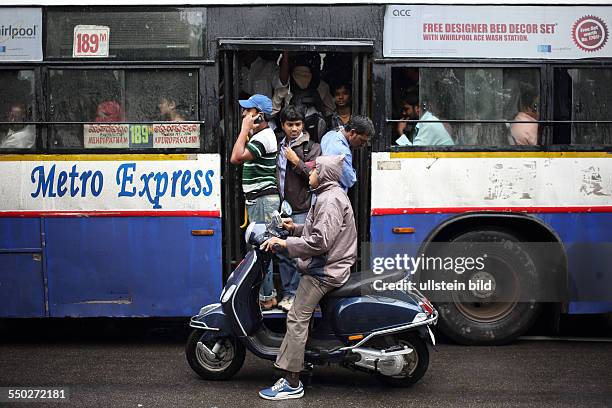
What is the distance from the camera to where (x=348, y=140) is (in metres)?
5.83

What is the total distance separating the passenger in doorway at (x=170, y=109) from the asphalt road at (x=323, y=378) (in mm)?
1975

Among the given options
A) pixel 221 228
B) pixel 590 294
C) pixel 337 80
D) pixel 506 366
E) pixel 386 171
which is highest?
pixel 337 80

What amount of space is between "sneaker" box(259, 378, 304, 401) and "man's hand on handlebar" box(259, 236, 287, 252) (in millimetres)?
937

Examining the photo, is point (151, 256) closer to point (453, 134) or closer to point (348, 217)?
point (348, 217)

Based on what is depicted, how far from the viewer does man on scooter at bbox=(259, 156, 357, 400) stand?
530 centimetres

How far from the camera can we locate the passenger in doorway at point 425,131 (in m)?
6.70

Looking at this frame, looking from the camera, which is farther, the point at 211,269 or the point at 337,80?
the point at 337,80

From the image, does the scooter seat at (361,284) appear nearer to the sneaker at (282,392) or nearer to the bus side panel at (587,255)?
the sneaker at (282,392)

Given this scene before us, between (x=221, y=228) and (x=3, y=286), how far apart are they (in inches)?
74.1

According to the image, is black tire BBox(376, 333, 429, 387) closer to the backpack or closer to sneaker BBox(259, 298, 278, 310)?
sneaker BBox(259, 298, 278, 310)

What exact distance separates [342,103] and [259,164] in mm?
1113

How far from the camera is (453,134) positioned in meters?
6.72

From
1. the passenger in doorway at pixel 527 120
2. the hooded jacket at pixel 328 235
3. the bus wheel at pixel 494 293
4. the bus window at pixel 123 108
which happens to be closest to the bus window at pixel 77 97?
the bus window at pixel 123 108

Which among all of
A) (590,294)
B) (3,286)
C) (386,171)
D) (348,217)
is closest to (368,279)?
(348,217)
